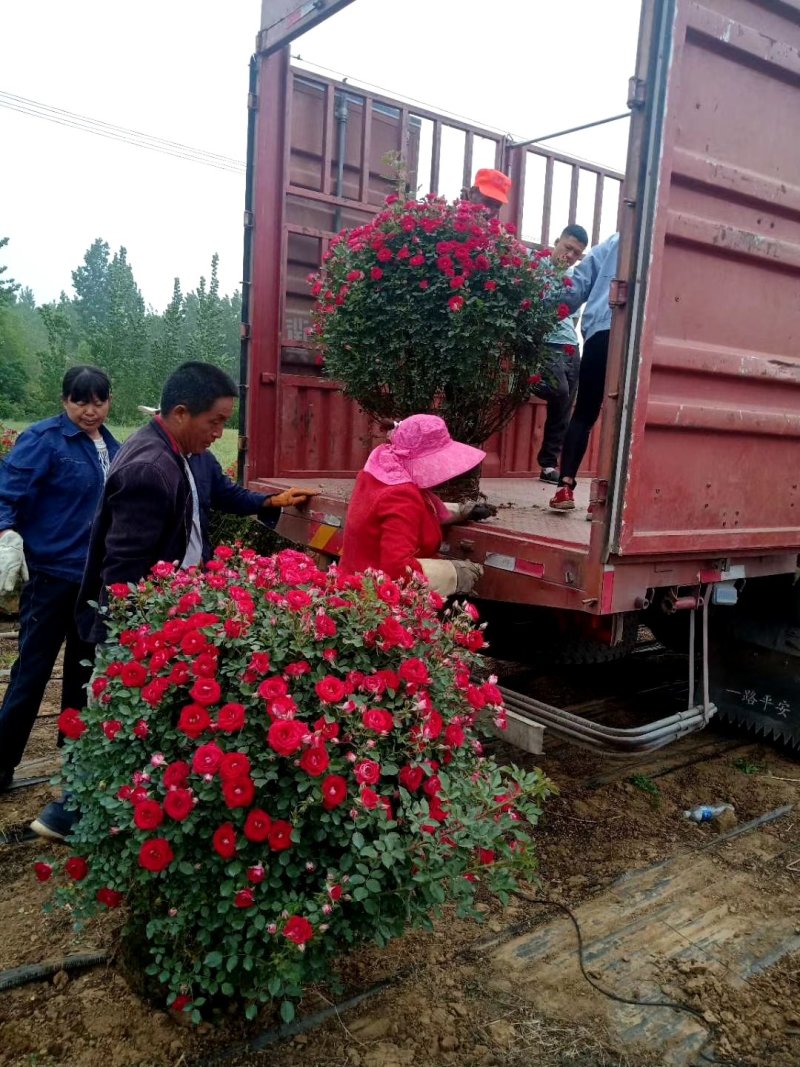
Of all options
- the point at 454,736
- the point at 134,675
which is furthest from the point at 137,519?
the point at 454,736

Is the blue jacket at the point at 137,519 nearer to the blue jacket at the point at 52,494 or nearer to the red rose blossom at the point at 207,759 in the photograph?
the blue jacket at the point at 52,494

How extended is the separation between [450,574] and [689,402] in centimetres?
106

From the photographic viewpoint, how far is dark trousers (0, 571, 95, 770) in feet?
10.7

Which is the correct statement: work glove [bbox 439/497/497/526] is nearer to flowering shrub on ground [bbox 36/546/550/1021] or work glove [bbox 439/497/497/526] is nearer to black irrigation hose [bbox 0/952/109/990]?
flowering shrub on ground [bbox 36/546/550/1021]

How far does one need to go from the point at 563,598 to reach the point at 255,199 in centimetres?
285

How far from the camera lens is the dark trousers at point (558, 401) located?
4.55 metres

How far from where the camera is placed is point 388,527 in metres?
2.92

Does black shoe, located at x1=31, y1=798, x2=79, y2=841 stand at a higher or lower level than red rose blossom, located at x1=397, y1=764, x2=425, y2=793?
lower

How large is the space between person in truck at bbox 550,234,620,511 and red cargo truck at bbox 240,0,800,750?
37 cm

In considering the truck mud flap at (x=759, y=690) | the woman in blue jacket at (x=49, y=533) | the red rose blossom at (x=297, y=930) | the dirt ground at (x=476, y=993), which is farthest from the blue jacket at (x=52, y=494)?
the truck mud flap at (x=759, y=690)

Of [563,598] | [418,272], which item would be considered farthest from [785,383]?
[418,272]

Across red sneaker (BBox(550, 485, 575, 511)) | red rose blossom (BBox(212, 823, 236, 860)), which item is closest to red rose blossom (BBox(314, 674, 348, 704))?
red rose blossom (BBox(212, 823, 236, 860))

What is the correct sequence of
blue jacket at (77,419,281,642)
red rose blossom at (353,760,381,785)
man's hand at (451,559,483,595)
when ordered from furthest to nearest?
man's hand at (451,559,483,595) < blue jacket at (77,419,281,642) < red rose blossom at (353,760,381,785)

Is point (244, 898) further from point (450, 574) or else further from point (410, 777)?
point (450, 574)
